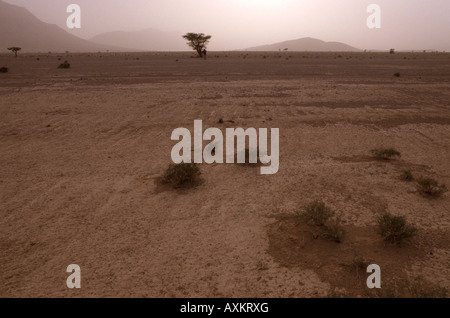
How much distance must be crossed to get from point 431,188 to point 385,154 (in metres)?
1.73

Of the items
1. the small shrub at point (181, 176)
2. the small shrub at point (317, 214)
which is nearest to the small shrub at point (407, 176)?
the small shrub at point (317, 214)

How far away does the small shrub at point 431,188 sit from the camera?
542 centimetres

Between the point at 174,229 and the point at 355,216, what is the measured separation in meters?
2.70

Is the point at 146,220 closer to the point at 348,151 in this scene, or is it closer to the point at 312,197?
the point at 312,197

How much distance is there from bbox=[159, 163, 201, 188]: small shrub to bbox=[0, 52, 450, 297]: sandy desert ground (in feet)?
0.75

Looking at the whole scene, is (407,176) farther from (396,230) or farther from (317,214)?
(317,214)

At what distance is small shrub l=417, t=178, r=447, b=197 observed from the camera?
213 inches

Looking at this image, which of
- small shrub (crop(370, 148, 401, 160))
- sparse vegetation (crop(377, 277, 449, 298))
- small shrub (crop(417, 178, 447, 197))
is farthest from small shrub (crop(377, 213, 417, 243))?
small shrub (crop(370, 148, 401, 160))

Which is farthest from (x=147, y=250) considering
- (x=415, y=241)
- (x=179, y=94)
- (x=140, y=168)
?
(x=179, y=94)

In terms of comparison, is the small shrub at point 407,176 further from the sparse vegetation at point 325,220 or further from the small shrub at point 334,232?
the small shrub at point 334,232

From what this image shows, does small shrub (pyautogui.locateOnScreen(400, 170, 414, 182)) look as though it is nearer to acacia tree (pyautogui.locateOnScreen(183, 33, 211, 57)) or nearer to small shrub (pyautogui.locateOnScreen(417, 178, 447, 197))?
small shrub (pyautogui.locateOnScreen(417, 178, 447, 197))

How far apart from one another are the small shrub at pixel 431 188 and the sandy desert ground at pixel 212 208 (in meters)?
0.15
